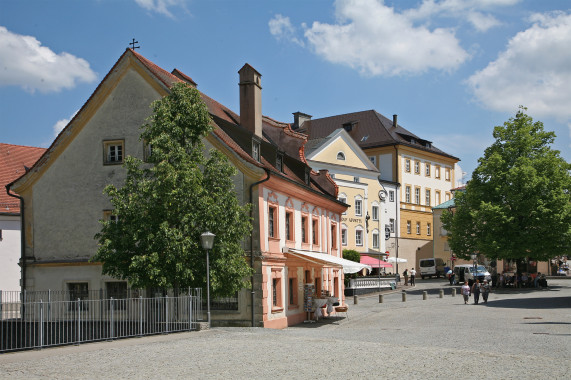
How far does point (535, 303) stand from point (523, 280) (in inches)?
603

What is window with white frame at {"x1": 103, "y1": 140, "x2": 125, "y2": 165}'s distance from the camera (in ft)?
94.6

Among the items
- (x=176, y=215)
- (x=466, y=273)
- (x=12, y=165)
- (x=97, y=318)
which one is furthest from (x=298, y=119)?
(x=97, y=318)

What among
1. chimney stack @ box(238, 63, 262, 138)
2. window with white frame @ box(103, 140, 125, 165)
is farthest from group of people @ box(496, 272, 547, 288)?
window with white frame @ box(103, 140, 125, 165)

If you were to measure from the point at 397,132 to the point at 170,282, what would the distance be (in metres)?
66.5

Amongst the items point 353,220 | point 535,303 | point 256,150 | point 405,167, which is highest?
point 405,167

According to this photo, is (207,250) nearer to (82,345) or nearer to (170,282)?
(170,282)

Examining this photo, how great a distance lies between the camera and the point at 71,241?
29062mm

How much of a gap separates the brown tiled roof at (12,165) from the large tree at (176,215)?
24170 mm

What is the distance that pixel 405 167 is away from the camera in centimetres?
8406

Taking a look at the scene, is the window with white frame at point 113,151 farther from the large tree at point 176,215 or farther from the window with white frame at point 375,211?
the window with white frame at point 375,211

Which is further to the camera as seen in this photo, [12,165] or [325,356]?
[12,165]

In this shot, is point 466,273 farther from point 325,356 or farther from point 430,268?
point 325,356

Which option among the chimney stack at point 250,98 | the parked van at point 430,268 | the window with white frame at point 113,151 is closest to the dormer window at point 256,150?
the chimney stack at point 250,98

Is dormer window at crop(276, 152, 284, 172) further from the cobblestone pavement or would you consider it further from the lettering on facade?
the lettering on facade
